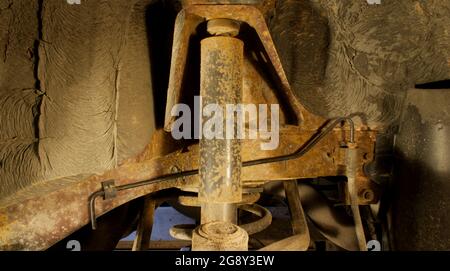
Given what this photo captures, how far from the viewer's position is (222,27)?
0.82 m

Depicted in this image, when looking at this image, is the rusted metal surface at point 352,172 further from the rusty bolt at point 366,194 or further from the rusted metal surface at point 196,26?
the rusted metal surface at point 196,26

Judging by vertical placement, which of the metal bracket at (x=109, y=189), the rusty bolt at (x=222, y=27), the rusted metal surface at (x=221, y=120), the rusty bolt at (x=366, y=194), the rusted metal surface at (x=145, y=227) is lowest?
the rusted metal surface at (x=145, y=227)

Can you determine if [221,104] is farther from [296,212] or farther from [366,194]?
[366,194]

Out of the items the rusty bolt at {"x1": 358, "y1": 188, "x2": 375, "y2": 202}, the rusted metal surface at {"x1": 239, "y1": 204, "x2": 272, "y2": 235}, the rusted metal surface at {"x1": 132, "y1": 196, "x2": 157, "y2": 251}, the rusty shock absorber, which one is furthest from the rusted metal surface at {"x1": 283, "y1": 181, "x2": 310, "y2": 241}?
the rusted metal surface at {"x1": 132, "y1": 196, "x2": 157, "y2": 251}

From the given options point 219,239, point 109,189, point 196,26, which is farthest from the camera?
point 109,189

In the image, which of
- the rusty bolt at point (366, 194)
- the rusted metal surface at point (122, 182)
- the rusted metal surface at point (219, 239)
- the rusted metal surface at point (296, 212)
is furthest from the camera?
the rusty bolt at point (366, 194)

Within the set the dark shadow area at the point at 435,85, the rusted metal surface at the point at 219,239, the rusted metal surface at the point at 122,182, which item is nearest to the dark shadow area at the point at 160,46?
the rusted metal surface at the point at 122,182

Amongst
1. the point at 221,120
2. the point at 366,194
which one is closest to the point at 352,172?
the point at 366,194

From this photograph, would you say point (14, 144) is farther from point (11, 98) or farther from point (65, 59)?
point (65, 59)

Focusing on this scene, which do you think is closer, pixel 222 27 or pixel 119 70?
pixel 222 27

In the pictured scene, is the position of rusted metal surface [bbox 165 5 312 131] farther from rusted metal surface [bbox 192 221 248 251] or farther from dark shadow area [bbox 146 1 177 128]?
rusted metal surface [bbox 192 221 248 251]

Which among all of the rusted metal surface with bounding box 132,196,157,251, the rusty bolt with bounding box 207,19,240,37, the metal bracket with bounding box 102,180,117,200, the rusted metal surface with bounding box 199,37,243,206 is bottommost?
the rusted metal surface with bounding box 132,196,157,251

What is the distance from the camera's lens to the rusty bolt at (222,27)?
0.82 meters

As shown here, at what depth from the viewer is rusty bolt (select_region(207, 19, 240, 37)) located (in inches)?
32.2
